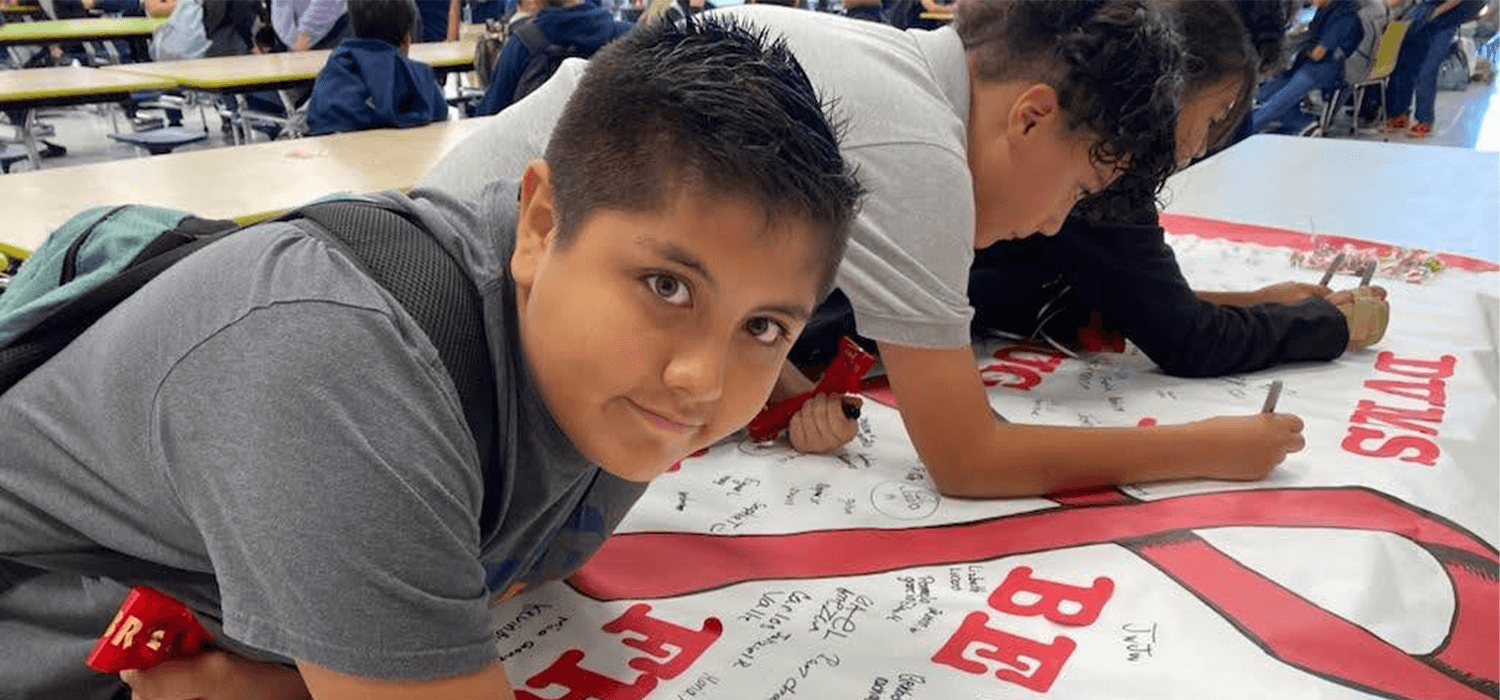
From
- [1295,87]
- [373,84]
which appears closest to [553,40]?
[373,84]

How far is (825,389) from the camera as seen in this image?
1.21 meters

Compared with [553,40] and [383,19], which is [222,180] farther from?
[383,19]

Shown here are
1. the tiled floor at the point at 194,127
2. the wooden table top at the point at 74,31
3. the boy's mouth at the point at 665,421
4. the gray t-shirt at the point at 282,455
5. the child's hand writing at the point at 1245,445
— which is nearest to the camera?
the gray t-shirt at the point at 282,455

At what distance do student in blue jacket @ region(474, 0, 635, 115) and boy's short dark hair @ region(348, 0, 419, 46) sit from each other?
0.37 m

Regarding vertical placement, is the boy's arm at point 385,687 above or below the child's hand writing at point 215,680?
above

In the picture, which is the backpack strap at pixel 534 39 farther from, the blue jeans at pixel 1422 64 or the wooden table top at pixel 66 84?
the blue jeans at pixel 1422 64

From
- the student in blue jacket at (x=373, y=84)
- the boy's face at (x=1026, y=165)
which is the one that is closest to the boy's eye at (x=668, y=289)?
the boy's face at (x=1026, y=165)

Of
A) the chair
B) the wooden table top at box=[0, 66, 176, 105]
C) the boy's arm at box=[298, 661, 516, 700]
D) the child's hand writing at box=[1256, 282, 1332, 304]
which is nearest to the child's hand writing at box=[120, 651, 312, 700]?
the boy's arm at box=[298, 661, 516, 700]

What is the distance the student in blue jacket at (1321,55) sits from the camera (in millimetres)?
4828

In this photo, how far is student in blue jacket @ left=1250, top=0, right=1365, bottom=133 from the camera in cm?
483

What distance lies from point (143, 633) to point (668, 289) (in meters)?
0.35

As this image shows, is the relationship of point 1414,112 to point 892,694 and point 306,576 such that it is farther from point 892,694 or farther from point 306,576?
point 306,576

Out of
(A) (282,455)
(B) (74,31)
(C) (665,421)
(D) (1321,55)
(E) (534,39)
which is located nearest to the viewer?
(A) (282,455)

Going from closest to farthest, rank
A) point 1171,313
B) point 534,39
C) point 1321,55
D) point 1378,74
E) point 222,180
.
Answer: point 1171,313, point 222,180, point 534,39, point 1321,55, point 1378,74
